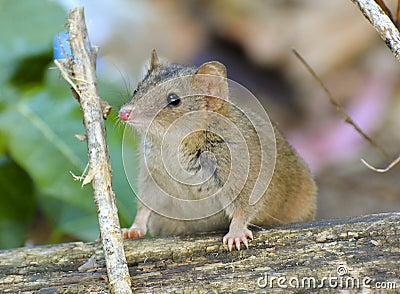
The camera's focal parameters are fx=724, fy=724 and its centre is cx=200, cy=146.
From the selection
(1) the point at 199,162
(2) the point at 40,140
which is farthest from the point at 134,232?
(2) the point at 40,140

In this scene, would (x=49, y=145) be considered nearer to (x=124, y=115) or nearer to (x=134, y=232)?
(x=134, y=232)

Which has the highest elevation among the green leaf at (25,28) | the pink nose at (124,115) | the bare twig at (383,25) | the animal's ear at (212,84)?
the green leaf at (25,28)

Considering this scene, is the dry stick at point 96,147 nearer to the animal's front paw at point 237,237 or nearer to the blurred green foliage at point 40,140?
the animal's front paw at point 237,237

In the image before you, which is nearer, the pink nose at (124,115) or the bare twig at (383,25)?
the bare twig at (383,25)

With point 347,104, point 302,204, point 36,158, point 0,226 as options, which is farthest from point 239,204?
point 347,104

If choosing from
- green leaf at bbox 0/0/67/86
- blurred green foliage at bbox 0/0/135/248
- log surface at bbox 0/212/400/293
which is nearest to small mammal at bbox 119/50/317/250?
log surface at bbox 0/212/400/293

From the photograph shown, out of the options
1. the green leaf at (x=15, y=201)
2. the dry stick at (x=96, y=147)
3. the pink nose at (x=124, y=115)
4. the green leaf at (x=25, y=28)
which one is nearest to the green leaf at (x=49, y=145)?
the green leaf at (x=15, y=201)
